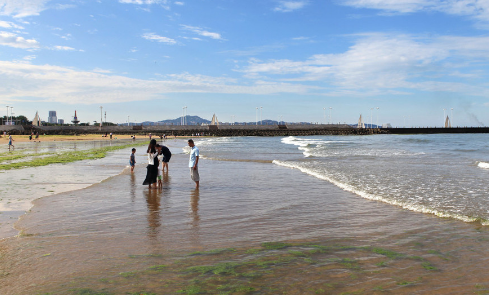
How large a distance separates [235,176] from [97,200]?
280 inches

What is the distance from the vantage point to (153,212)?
8586mm

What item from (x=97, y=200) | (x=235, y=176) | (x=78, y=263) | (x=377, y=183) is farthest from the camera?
(x=235, y=176)

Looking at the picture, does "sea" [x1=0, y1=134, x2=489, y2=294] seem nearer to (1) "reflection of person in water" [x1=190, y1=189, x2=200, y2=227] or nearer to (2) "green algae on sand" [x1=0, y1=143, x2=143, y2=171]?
(1) "reflection of person in water" [x1=190, y1=189, x2=200, y2=227]

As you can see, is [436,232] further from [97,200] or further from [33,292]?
[97,200]

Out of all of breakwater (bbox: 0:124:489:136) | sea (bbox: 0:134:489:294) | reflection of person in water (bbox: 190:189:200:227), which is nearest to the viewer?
sea (bbox: 0:134:489:294)

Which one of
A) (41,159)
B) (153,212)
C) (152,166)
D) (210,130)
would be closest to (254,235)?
(153,212)

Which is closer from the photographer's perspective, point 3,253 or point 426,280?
point 426,280

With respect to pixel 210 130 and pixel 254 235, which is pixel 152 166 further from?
pixel 210 130

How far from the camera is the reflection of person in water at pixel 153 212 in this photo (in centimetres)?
688

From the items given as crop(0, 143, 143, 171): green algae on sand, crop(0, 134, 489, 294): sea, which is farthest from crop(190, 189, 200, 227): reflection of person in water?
crop(0, 143, 143, 171): green algae on sand

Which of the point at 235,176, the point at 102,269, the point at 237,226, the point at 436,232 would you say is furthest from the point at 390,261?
the point at 235,176

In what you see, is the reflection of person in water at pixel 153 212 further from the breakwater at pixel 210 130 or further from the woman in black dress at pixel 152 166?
the breakwater at pixel 210 130

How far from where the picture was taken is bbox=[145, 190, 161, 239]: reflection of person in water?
6.88 m

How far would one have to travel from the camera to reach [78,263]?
5.19 metres
